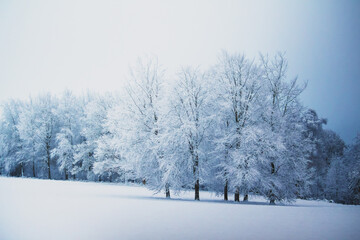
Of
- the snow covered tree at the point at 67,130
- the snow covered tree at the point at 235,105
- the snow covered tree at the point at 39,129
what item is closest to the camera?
the snow covered tree at the point at 235,105

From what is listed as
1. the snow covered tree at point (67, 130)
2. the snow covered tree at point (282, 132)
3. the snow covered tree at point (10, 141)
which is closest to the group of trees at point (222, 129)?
the snow covered tree at point (282, 132)

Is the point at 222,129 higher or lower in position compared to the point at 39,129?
lower

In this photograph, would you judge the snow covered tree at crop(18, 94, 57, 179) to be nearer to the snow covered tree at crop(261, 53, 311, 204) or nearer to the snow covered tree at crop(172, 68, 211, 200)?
the snow covered tree at crop(172, 68, 211, 200)

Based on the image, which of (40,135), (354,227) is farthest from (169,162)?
(40,135)

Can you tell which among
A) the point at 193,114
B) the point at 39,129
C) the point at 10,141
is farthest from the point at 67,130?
the point at 193,114

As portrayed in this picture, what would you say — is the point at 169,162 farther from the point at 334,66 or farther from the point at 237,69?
the point at 334,66

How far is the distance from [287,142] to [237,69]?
7355 millimetres

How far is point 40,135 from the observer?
45.7 meters

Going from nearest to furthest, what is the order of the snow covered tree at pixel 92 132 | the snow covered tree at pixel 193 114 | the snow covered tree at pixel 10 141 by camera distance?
the snow covered tree at pixel 193 114
the snow covered tree at pixel 92 132
the snow covered tree at pixel 10 141

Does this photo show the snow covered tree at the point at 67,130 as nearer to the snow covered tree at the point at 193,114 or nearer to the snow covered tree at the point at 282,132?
the snow covered tree at the point at 193,114

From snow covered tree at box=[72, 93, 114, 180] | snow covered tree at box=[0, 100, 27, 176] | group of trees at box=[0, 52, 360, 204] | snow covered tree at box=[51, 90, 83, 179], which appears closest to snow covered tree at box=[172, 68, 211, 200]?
group of trees at box=[0, 52, 360, 204]

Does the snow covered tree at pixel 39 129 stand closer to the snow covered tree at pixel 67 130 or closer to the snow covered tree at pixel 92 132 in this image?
the snow covered tree at pixel 67 130

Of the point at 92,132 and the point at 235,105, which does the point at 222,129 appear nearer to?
the point at 235,105

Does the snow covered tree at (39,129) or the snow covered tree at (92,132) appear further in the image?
the snow covered tree at (39,129)
